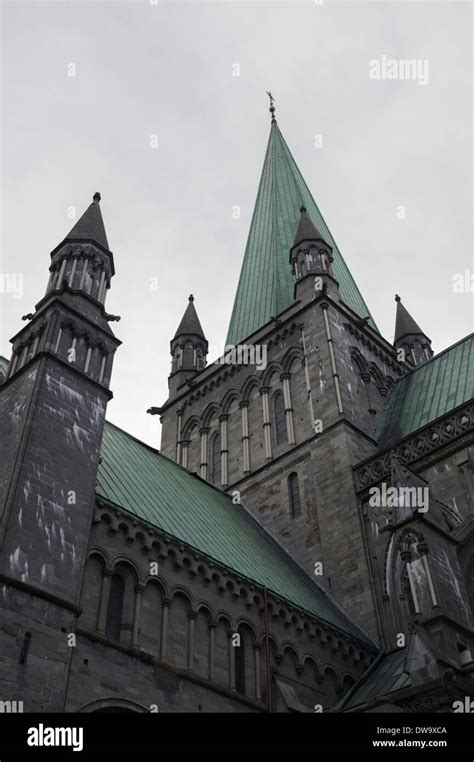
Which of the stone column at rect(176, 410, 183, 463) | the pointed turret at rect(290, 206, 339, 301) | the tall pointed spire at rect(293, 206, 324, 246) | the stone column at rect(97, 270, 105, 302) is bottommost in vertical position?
the stone column at rect(97, 270, 105, 302)

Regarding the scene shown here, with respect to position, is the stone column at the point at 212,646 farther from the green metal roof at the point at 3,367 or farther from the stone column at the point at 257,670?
the green metal roof at the point at 3,367

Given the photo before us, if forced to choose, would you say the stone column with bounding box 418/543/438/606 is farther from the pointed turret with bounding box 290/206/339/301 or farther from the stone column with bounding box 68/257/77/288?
the pointed turret with bounding box 290/206/339/301

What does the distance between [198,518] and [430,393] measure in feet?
37.7

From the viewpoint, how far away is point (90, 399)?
20172 millimetres

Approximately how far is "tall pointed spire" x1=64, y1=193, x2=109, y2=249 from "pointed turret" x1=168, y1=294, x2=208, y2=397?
13860 mm

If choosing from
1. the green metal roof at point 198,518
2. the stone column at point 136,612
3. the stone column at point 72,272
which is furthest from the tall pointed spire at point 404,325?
the stone column at point 136,612

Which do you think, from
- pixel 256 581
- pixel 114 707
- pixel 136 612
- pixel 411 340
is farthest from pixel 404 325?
pixel 114 707

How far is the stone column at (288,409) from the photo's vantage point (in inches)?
1270

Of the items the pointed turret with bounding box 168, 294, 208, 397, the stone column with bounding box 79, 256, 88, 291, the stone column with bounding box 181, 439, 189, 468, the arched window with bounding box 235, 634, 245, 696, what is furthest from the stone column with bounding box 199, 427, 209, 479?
the arched window with bounding box 235, 634, 245, 696

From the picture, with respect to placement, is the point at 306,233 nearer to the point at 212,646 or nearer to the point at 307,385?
Answer: the point at 307,385

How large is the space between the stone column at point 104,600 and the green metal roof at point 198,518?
6.76 ft

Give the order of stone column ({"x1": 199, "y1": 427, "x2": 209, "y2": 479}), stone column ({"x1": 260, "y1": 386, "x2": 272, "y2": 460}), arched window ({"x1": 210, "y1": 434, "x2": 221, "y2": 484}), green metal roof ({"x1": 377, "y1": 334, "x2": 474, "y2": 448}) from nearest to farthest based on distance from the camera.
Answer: green metal roof ({"x1": 377, "y1": 334, "x2": 474, "y2": 448}) < stone column ({"x1": 260, "y1": 386, "x2": 272, "y2": 460}) < arched window ({"x1": 210, "y1": 434, "x2": 221, "y2": 484}) < stone column ({"x1": 199, "y1": 427, "x2": 209, "y2": 479})

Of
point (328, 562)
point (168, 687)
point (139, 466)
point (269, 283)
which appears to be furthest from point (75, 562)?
point (269, 283)

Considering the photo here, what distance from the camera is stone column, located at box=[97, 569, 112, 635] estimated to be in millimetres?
16969
